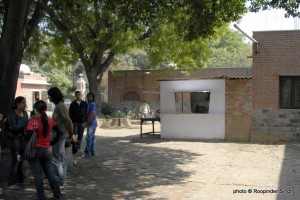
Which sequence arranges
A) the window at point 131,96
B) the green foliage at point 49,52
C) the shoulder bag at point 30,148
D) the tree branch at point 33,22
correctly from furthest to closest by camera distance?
the window at point 131,96 < the green foliage at point 49,52 < the tree branch at point 33,22 < the shoulder bag at point 30,148

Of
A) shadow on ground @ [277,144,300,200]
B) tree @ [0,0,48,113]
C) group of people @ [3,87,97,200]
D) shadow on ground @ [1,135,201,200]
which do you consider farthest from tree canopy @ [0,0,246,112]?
shadow on ground @ [277,144,300,200]

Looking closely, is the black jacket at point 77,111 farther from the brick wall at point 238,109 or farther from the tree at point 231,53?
the tree at point 231,53

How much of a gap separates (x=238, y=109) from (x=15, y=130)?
30.6ft

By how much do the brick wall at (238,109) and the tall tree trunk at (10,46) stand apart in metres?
8.42

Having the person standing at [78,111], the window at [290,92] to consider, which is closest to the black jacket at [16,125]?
the person standing at [78,111]

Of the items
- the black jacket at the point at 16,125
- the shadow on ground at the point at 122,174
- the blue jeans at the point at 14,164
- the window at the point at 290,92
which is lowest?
the shadow on ground at the point at 122,174

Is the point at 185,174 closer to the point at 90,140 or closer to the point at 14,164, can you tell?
the point at 90,140

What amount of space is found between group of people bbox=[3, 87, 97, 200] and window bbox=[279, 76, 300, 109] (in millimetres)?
8995

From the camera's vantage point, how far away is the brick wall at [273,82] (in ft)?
45.8

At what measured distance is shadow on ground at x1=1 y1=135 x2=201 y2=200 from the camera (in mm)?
7125

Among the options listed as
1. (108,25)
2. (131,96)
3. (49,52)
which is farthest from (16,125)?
(131,96)

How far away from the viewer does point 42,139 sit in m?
6.27

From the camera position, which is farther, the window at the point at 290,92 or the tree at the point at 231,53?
the tree at the point at 231,53

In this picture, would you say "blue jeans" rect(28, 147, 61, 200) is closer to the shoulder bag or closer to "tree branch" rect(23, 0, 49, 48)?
the shoulder bag
